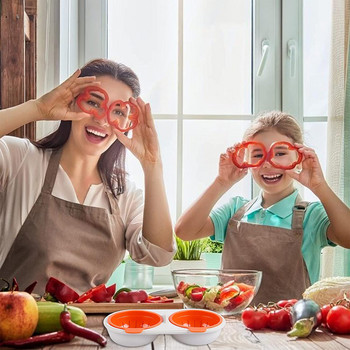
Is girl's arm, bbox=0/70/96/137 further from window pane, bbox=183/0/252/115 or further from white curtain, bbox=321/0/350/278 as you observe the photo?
white curtain, bbox=321/0/350/278

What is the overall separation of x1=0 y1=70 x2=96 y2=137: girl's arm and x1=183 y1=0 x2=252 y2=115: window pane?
903 millimetres

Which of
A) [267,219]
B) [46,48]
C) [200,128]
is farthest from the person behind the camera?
[200,128]

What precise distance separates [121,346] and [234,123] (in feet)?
5.49

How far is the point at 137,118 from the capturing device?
70.4 inches

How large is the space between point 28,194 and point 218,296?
81cm

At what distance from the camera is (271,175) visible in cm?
188

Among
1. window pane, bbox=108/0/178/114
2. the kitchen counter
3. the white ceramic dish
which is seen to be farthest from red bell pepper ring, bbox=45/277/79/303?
window pane, bbox=108/0/178/114

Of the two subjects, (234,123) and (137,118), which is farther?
(234,123)

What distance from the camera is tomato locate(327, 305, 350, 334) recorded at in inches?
42.2

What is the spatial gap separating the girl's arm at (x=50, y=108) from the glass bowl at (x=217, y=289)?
25.9 inches

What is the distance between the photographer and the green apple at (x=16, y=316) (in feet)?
3.17

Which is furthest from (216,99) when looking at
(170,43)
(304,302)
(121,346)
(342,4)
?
(121,346)

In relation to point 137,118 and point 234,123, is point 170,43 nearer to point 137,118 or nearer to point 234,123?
point 234,123

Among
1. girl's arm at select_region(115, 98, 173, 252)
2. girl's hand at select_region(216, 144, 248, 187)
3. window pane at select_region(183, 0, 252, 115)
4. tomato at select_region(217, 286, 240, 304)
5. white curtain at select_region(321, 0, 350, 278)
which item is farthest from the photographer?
window pane at select_region(183, 0, 252, 115)
